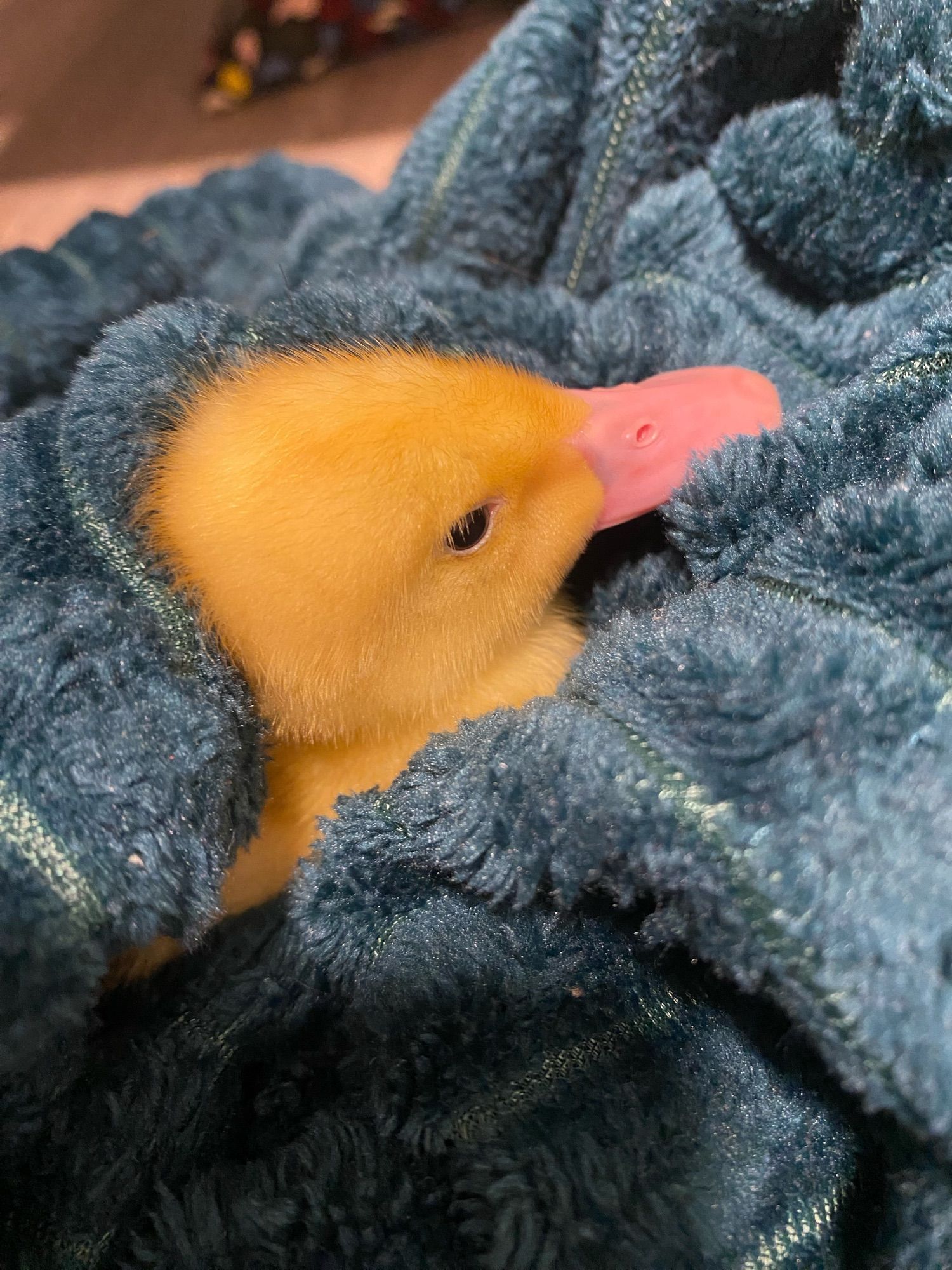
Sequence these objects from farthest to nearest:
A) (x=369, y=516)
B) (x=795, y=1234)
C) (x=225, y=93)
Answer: (x=225, y=93) → (x=369, y=516) → (x=795, y=1234)

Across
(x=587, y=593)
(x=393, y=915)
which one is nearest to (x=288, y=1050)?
(x=393, y=915)

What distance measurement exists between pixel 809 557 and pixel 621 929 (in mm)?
206

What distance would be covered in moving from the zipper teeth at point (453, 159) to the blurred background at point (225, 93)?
585 millimetres

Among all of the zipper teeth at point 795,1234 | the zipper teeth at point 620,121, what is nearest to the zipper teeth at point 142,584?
the zipper teeth at point 795,1234

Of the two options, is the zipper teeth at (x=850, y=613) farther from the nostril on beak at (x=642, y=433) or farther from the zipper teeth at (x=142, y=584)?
the zipper teeth at (x=142, y=584)

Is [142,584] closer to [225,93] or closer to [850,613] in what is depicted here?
[850,613]

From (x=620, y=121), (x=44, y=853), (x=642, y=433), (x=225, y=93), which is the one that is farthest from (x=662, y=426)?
(x=225, y=93)

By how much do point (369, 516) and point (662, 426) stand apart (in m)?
0.20

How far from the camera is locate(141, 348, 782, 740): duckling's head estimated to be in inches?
18.5

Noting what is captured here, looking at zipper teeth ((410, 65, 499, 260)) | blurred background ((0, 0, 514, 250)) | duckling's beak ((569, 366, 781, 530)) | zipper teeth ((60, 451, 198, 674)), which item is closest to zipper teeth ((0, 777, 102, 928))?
zipper teeth ((60, 451, 198, 674))

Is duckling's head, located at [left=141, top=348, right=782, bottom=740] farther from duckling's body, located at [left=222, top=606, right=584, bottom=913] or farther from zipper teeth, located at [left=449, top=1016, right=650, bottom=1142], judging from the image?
zipper teeth, located at [left=449, top=1016, right=650, bottom=1142]

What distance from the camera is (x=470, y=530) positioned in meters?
0.54

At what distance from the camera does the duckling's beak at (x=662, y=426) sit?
53cm

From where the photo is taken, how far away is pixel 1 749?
38 centimetres
